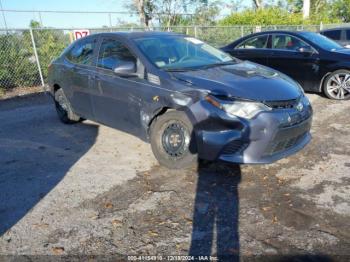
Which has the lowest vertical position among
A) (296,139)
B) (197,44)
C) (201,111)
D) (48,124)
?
(48,124)

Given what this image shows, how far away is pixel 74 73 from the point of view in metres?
5.52

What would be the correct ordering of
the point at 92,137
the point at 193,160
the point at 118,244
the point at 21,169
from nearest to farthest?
the point at 118,244
the point at 193,160
the point at 21,169
the point at 92,137

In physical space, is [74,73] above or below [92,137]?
above

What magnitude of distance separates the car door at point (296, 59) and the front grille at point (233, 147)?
4.98 metres

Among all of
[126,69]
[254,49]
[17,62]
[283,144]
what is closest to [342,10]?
[254,49]

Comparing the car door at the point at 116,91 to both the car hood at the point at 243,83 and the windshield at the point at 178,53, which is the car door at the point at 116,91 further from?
the car hood at the point at 243,83

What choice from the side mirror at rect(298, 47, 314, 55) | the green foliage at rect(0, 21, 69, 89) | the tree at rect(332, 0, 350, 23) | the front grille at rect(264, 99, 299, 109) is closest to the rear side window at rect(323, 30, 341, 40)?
the side mirror at rect(298, 47, 314, 55)

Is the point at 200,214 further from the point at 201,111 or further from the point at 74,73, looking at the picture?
the point at 74,73

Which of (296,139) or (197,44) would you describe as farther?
(197,44)


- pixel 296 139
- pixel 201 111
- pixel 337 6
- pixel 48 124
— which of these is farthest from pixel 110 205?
pixel 337 6

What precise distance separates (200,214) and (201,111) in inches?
44.3

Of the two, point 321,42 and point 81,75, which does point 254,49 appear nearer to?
point 321,42

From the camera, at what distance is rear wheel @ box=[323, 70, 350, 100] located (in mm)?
7430

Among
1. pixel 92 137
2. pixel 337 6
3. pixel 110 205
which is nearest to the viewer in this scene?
pixel 110 205
